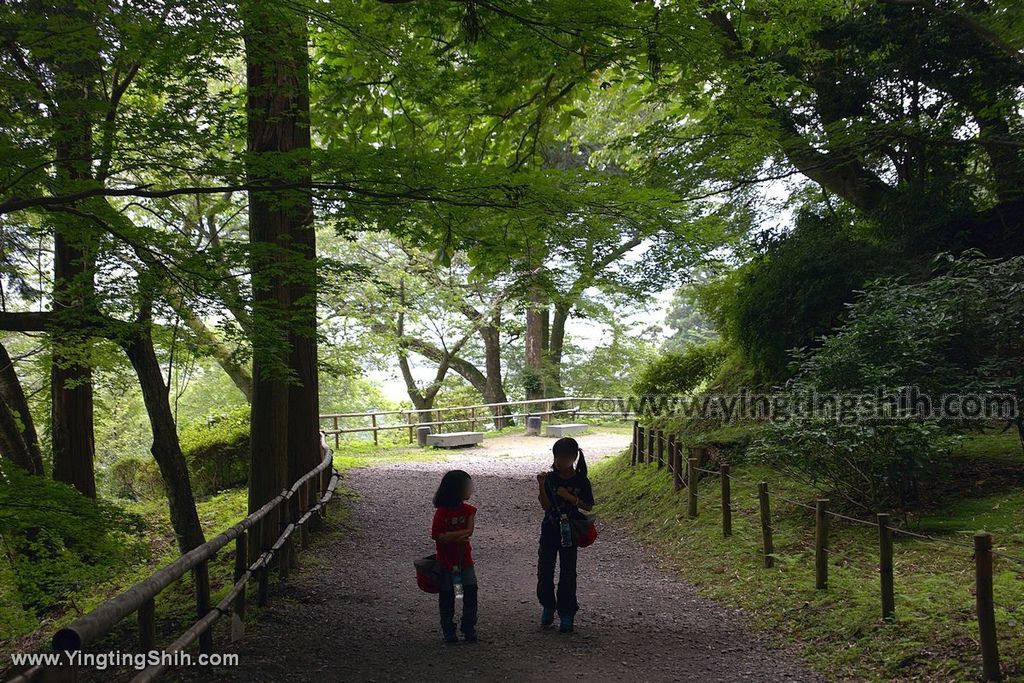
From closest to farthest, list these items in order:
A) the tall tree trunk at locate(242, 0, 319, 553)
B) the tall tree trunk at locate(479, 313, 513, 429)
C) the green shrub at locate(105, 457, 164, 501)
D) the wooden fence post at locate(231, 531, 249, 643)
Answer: the wooden fence post at locate(231, 531, 249, 643) → the tall tree trunk at locate(242, 0, 319, 553) → the green shrub at locate(105, 457, 164, 501) → the tall tree trunk at locate(479, 313, 513, 429)

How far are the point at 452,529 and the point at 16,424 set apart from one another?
7101 mm

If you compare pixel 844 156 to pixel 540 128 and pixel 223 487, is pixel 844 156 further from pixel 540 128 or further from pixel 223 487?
pixel 223 487

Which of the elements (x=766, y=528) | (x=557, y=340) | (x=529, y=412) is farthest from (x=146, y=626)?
(x=557, y=340)

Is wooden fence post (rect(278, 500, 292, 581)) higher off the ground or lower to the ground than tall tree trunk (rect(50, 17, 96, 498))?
lower

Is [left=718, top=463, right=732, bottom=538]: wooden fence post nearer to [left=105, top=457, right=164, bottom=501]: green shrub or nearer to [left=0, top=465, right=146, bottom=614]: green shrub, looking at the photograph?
[left=0, top=465, right=146, bottom=614]: green shrub

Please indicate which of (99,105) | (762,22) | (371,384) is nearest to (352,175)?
(99,105)

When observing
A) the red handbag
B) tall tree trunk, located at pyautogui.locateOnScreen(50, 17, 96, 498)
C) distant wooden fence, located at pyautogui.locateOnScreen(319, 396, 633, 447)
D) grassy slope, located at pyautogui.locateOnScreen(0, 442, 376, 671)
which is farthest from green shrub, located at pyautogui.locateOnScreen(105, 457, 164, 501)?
the red handbag

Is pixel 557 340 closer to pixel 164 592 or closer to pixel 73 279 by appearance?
pixel 164 592

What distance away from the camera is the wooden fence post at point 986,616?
440cm

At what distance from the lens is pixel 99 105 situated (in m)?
5.17

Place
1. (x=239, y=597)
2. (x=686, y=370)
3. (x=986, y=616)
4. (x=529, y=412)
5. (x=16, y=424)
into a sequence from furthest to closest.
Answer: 1. (x=529, y=412)
2. (x=686, y=370)
3. (x=16, y=424)
4. (x=239, y=597)
5. (x=986, y=616)

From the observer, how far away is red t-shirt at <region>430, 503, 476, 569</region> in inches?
215

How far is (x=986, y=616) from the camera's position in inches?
175

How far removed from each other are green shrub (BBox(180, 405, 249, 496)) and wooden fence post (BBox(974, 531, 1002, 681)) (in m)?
13.9
